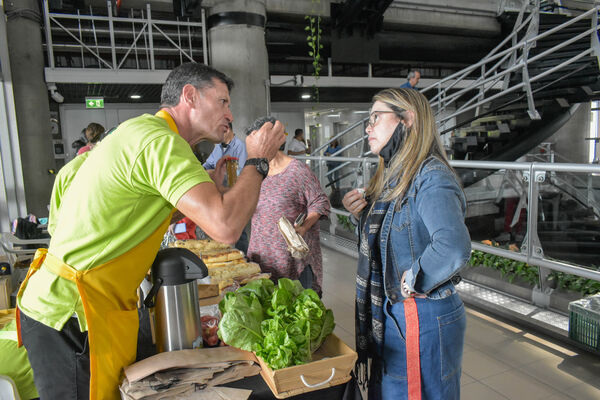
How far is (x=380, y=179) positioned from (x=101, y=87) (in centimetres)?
871

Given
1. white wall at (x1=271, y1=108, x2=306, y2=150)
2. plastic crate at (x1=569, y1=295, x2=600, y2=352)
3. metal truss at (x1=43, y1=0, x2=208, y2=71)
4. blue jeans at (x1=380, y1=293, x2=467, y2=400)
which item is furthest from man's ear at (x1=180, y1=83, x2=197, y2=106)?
white wall at (x1=271, y1=108, x2=306, y2=150)

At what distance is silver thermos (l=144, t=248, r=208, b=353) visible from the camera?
143 centimetres

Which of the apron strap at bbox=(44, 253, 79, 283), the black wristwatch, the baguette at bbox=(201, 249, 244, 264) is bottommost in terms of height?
the baguette at bbox=(201, 249, 244, 264)

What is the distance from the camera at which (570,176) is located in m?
3.33

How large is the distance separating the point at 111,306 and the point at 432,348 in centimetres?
114

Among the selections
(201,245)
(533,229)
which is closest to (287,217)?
(201,245)

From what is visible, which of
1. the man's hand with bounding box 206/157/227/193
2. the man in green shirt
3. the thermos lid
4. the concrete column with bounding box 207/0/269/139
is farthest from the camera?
the concrete column with bounding box 207/0/269/139

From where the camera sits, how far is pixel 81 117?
1114 centimetres

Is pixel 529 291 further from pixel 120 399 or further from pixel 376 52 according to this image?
pixel 376 52

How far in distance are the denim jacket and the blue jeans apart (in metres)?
0.06

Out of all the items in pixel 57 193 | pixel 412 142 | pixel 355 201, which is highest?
pixel 412 142

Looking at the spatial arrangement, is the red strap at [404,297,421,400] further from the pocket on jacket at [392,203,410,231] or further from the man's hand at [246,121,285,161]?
the man's hand at [246,121,285,161]

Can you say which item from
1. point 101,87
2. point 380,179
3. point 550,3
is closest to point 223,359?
point 380,179

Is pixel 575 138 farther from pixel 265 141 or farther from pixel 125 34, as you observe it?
pixel 265 141
